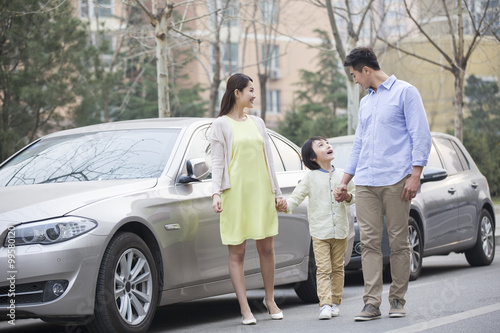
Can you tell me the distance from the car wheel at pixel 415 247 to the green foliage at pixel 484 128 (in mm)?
16148

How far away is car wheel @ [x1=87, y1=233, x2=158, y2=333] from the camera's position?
587cm

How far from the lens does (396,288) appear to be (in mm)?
6781

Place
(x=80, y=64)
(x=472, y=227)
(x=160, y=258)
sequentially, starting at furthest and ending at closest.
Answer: (x=80, y=64), (x=472, y=227), (x=160, y=258)

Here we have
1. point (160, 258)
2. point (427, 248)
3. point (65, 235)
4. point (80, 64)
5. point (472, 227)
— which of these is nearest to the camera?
point (65, 235)

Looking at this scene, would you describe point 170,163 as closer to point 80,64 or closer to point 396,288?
point 396,288

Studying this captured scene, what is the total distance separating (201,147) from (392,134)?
1552 mm

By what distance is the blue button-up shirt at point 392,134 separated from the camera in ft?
21.6

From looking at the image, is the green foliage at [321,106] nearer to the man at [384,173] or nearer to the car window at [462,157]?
the car window at [462,157]

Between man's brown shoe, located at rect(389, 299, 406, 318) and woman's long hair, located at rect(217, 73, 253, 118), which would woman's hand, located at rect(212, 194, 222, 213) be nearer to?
woman's long hair, located at rect(217, 73, 253, 118)

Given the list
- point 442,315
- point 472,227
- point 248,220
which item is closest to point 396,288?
point 442,315

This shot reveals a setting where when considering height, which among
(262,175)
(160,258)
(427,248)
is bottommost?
(427,248)

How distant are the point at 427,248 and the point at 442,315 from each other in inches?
155

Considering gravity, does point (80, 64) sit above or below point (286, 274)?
above

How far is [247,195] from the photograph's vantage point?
22.5 feet
